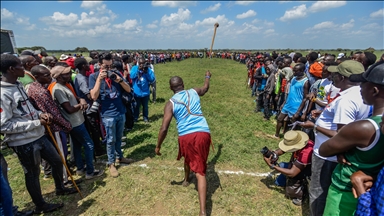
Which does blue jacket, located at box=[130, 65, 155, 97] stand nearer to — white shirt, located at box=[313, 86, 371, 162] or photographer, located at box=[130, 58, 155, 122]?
photographer, located at box=[130, 58, 155, 122]

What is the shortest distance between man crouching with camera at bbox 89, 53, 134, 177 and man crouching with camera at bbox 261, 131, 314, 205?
274cm

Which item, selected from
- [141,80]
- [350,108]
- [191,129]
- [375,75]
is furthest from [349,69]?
[141,80]

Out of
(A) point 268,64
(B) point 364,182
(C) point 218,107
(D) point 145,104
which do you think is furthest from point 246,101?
(B) point 364,182

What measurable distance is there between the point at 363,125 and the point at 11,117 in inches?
139

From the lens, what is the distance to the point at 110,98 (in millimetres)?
3969

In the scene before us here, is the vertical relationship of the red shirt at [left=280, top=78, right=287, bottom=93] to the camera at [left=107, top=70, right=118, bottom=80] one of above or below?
below

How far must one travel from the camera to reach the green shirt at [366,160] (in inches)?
58.4

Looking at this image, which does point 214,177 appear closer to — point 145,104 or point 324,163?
point 324,163

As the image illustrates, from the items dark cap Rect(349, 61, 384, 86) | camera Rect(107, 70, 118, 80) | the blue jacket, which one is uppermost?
dark cap Rect(349, 61, 384, 86)

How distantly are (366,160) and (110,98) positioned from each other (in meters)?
3.72

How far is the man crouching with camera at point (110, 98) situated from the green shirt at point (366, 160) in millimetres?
3539

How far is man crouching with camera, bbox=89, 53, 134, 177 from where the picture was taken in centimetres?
387

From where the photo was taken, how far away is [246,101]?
9742mm

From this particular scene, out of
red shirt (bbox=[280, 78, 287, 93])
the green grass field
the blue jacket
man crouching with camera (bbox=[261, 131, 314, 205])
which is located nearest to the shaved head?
man crouching with camera (bbox=[261, 131, 314, 205])
